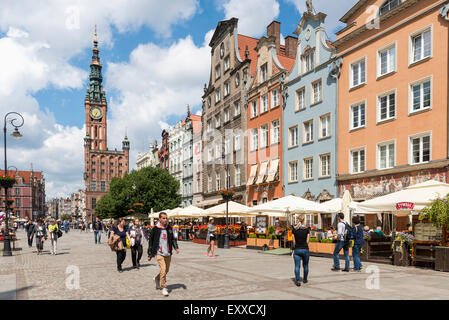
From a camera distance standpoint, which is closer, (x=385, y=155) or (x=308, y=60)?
(x=385, y=155)

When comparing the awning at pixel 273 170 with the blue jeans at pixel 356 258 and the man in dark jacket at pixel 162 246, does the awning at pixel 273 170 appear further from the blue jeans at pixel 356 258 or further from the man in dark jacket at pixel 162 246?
the man in dark jacket at pixel 162 246

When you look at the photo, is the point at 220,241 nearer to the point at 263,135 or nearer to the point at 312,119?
the point at 312,119

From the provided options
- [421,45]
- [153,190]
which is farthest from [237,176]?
[421,45]

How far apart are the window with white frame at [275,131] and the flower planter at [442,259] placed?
21664 mm

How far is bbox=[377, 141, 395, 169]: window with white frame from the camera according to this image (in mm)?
23578

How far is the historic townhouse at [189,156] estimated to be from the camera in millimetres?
55750

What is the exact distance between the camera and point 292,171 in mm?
33156

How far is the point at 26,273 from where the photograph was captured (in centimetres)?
1345

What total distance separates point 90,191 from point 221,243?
127 metres

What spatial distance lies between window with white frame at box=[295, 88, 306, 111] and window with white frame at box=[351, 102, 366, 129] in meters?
5.31

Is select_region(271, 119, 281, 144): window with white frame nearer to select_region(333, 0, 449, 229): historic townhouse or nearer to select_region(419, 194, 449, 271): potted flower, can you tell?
select_region(333, 0, 449, 229): historic townhouse

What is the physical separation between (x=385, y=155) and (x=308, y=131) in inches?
321

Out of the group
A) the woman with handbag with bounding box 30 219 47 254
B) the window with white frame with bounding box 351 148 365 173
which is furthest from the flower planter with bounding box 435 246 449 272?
the woman with handbag with bounding box 30 219 47 254
